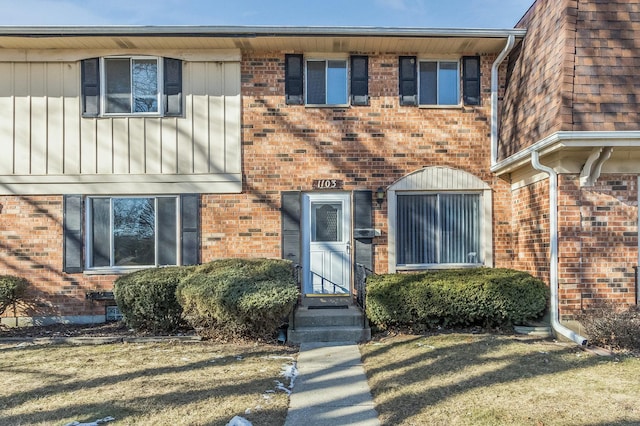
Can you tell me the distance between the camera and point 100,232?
8.88 meters

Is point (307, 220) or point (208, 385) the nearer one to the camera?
point (208, 385)

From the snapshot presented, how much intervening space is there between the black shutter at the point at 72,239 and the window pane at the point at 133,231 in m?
0.57

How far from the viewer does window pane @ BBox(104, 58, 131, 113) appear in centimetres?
885

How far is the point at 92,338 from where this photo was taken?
752cm

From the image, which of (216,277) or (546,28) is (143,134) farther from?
(546,28)

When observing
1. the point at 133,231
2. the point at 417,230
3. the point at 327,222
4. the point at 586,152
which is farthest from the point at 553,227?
the point at 133,231

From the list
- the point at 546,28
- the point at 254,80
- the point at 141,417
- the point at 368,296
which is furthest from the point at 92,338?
the point at 546,28

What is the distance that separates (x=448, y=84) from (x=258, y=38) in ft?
11.7

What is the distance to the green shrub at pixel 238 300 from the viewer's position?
22.5ft

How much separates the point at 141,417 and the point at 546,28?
7840 mm

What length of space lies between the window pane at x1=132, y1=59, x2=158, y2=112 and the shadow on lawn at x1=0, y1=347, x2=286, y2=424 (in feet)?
15.7

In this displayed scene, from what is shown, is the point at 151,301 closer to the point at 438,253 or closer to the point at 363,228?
the point at 363,228

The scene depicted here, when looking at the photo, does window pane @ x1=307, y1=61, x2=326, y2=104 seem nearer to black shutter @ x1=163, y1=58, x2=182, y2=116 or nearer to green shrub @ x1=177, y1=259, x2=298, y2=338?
black shutter @ x1=163, y1=58, x2=182, y2=116

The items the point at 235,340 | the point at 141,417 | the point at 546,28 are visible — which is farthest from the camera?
the point at 546,28
